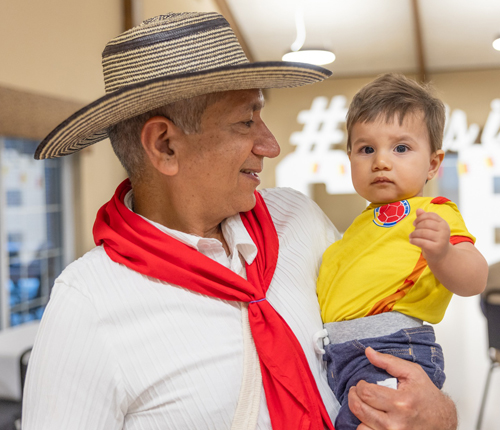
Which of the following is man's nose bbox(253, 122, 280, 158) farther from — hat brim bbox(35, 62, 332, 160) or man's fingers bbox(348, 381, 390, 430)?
man's fingers bbox(348, 381, 390, 430)

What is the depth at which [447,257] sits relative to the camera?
1.11 m

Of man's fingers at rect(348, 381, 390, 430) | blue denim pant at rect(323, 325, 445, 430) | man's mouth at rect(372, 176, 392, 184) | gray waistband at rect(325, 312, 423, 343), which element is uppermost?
man's mouth at rect(372, 176, 392, 184)

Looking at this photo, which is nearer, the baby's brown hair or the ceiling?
the baby's brown hair

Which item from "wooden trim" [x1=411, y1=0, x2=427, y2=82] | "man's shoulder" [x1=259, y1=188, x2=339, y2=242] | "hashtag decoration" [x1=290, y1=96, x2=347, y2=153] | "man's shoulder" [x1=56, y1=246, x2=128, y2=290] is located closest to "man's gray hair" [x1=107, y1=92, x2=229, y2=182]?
"man's shoulder" [x1=56, y1=246, x2=128, y2=290]

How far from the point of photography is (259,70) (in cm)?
105

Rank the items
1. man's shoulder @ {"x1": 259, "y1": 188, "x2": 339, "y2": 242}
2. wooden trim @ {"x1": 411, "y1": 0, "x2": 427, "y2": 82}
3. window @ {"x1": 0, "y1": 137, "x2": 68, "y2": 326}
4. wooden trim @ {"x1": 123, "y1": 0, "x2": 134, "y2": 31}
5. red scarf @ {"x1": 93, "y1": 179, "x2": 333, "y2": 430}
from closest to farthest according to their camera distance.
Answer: red scarf @ {"x1": 93, "y1": 179, "x2": 333, "y2": 430}, man's shoulder @ {"x1": 259, "y1": 188, "x2": 339, "y2": 242}, window @ {"x1": 0, "y1": 137, "x2": 68, "y2": 326}, wooden trim @ {"x1": 123, "y1": 0, "x2": 134, "y2": 31}, wooden trim @ {"x1": 411, "y1": 0, "x2": 427, "y2": 82}

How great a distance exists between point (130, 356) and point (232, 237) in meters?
0.37

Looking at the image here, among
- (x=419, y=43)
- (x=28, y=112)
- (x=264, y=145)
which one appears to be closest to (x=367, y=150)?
(x=264, y=145)

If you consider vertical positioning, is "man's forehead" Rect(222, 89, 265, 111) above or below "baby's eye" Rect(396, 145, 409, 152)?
above

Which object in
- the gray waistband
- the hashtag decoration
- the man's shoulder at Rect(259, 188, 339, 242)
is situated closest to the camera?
the gray waistband

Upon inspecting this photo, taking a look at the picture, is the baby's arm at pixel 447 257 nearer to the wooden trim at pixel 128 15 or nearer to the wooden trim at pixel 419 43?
the wooden trim at pixel 128 15

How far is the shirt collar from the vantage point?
1.16 meters

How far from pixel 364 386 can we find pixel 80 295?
609 mm

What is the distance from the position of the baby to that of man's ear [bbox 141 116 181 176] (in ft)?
1.55
